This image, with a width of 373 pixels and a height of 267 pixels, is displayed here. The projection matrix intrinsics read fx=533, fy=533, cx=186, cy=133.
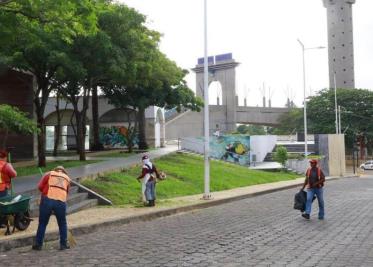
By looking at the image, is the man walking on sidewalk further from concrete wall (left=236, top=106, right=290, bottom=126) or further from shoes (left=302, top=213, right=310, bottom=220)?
concrete wall (left=236, top=106, right=290, bottom=126)

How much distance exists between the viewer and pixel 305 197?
13711mm

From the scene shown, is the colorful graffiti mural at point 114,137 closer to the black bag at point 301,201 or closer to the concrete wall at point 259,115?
the black bag at point 301,201

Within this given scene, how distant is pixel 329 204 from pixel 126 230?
854 centimetres

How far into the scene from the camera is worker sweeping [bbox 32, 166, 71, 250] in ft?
30.6

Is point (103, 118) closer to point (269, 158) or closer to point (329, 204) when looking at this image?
point (269, 158)

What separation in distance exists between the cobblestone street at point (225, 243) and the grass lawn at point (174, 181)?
11.1 feet

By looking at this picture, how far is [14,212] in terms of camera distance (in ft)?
33.8

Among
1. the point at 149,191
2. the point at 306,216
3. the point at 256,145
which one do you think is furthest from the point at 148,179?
the point at 256,145

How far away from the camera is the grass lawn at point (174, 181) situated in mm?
17250

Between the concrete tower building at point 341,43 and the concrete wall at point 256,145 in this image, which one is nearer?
the concrete wall at point 256,145

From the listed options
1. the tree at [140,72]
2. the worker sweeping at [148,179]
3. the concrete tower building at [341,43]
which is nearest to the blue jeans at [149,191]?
the worker sweeping at [148,179]

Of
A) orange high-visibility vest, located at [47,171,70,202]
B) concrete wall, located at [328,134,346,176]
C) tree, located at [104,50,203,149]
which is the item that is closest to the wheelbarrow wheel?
orange high-visibility vest, located at [47,171,70,202]

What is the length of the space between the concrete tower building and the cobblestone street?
81511 mm

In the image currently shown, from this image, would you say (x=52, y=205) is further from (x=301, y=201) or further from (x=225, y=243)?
(x=301, y=201)
